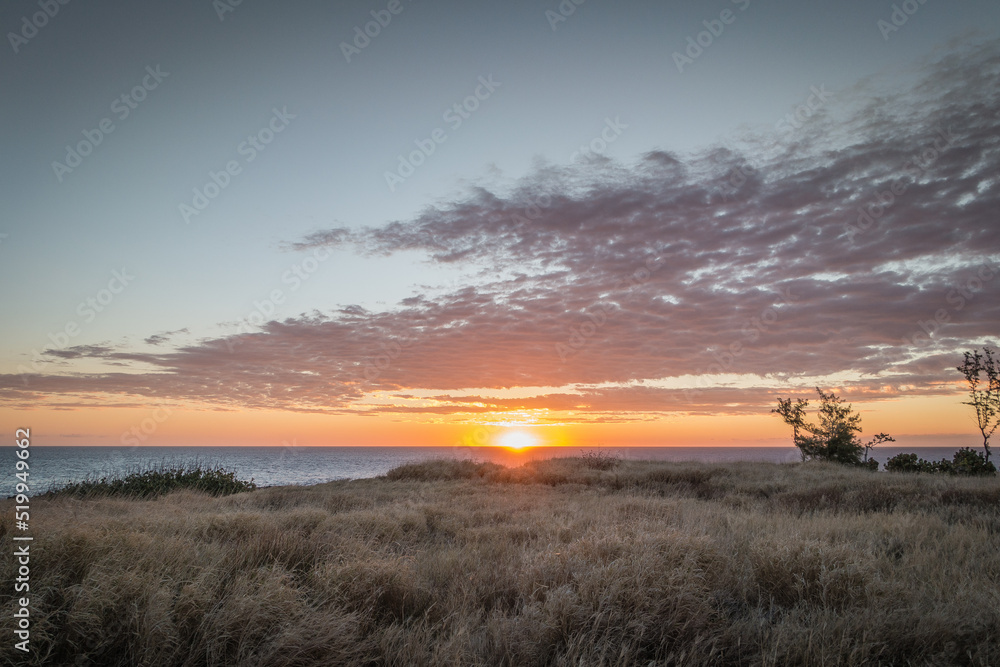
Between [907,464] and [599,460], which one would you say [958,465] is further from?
[599,460]

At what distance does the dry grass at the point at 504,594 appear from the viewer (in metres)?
4.67

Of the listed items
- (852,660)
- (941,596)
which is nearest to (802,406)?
(941,596)

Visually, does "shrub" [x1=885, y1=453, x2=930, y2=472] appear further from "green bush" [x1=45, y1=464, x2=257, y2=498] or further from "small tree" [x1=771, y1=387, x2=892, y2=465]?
"green bush" [x1=45, y1=464, x2=257, y2=498]

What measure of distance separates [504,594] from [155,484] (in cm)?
1846

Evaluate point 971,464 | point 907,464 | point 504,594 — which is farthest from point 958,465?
point 504,594

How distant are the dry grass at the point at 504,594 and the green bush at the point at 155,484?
11451mm

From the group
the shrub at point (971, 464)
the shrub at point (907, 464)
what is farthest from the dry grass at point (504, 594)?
the shrub at point (907, 464)

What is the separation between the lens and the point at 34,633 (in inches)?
171

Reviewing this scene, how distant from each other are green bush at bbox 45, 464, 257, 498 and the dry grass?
451 inches

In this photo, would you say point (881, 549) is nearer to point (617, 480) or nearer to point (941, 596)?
point (941, 596)

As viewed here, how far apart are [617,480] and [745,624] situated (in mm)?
15830

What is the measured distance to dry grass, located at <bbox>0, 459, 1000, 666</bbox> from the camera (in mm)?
4672

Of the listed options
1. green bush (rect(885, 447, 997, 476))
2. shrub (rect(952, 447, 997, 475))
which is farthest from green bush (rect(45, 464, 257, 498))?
shrub (rect(952, 447, 997, 475))

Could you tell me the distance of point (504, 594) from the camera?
6445mm
